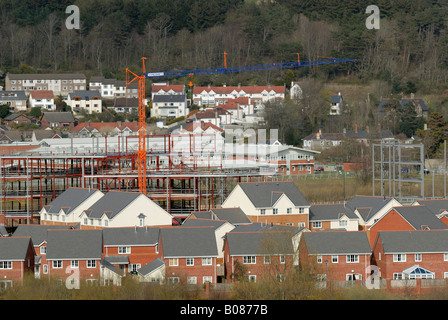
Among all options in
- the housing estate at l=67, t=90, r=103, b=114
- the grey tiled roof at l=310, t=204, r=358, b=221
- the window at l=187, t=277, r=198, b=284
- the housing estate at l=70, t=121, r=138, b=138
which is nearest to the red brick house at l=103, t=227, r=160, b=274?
the window at l=187, t=277, r=198, b=284

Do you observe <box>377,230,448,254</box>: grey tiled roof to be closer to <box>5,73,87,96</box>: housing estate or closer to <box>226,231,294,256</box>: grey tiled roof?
<box>226,231,294,256</box>: grey tiled roof

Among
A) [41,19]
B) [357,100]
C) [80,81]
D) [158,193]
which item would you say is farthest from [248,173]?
[41,19]

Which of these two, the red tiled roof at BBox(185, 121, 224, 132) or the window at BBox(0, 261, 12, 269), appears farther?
the red tiled roof at BBox(185, 121, 224, 132)

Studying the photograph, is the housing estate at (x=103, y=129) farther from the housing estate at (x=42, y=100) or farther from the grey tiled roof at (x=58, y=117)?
the housing estate at (x=42, y=100)

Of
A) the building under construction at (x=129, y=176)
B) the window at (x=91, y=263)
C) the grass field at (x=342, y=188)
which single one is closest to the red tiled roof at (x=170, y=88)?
the building under construction at (x=129, y=176)

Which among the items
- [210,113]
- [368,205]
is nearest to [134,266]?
[368,205]
